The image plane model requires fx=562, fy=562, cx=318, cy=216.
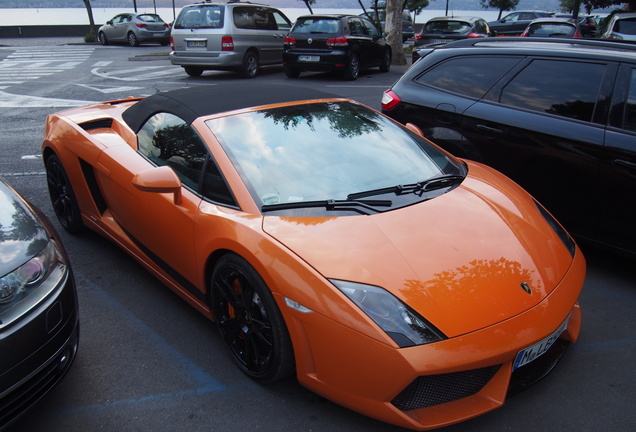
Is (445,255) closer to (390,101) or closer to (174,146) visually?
(174,146)

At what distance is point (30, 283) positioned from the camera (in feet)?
7.73

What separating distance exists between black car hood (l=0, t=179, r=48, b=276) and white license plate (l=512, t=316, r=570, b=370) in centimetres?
212

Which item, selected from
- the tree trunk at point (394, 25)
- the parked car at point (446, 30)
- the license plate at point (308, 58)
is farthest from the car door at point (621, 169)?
the tree trunk at point (394, 25)

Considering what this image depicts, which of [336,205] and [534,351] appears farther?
[336,205]

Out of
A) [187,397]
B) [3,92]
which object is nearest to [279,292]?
[187,397]

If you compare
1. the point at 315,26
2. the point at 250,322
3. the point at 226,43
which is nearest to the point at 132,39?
the point at 226,43

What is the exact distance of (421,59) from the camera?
16.8ft

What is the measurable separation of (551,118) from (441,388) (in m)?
2.54

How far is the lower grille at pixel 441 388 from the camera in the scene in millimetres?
2215

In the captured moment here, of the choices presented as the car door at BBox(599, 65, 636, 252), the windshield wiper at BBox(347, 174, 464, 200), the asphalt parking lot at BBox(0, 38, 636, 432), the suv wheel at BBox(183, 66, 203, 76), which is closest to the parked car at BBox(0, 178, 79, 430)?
the asphalt parking lot at BBox(0, 38, 636, 432)

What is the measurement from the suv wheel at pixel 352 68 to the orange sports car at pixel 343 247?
980cm

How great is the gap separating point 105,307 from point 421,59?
3.41 m

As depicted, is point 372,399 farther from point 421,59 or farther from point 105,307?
point 421,59

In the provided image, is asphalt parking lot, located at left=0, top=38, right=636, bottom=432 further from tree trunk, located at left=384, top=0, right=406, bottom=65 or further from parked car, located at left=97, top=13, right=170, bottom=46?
parked car, located at left=97, top=13, right=170, bottom=46
